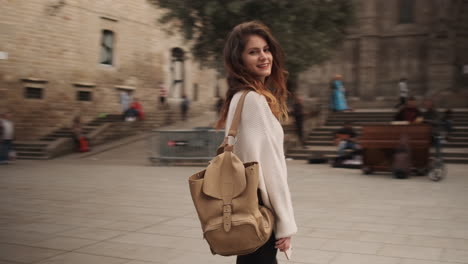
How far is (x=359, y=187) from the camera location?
1064 centimetres

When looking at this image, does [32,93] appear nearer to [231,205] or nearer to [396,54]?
[396,54]

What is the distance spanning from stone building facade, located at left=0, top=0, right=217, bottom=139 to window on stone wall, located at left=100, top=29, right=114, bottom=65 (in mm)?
49

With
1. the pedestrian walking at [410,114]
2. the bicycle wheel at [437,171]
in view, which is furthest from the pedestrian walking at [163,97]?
the bicycle wheel at [437,171]

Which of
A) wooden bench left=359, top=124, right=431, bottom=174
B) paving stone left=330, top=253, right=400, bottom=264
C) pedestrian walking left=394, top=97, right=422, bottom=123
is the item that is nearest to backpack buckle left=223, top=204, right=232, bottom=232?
paving stone left=330, top=253, right=400, bottom=264

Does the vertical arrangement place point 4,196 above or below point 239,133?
below

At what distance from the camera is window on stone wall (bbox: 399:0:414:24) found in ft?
97.3

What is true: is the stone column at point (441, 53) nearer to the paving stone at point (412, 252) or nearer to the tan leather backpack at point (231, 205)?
the paving stone at point (412, 252)

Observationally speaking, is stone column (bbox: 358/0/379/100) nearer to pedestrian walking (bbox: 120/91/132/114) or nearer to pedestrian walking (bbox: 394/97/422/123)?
pedestrian walking (bbox: 120/91/132/114)

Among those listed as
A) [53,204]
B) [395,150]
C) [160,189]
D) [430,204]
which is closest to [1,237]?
[53,204]

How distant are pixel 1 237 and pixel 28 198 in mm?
3391

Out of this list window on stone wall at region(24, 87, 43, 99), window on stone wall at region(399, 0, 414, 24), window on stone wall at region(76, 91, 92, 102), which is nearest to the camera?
window on stone wall at region(24, 87, 43, 99)

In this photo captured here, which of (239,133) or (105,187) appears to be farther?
(105,187)

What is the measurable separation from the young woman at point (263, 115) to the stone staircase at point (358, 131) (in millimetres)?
14104

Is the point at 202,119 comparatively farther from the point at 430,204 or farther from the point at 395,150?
the point at 430,204
